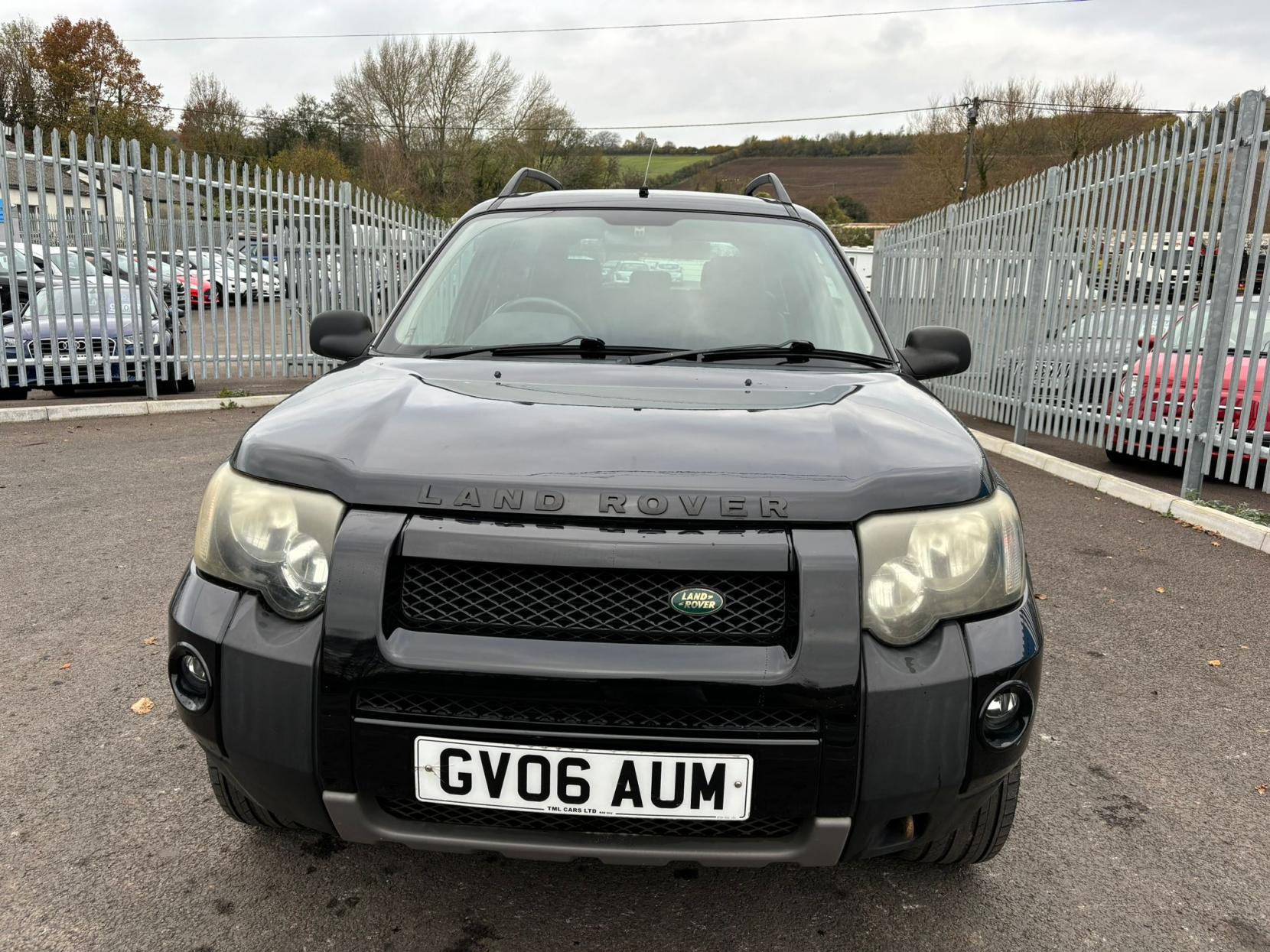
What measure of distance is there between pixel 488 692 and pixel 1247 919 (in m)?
1.91

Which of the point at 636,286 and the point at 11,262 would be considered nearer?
the point at 636,286

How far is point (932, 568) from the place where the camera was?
5.97 feet

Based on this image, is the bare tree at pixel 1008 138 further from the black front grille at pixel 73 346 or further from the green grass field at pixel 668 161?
the black front grille at pixel 73 346

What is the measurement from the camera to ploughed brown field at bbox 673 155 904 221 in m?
66.8

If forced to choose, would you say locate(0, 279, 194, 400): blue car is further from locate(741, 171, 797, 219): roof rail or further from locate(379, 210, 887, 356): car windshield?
locate(379, 210, 887, 356): car windshield

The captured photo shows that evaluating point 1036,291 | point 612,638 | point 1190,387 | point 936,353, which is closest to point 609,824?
point 612,638

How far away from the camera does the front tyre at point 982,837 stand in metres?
2.16

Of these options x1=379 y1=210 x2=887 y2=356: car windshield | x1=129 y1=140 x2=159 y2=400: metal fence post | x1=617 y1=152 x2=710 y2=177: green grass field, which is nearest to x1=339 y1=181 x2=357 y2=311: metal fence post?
x1=129 y1=140 x2=159 y2=400: metal fence post

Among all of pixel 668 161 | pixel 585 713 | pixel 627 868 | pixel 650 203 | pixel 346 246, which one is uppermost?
pixel 668 161

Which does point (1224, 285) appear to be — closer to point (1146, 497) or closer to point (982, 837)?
point (1146, 497)

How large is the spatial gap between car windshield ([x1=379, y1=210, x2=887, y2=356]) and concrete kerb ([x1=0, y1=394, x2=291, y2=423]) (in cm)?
612

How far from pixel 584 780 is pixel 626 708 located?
16cm

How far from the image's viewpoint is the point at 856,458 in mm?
1880

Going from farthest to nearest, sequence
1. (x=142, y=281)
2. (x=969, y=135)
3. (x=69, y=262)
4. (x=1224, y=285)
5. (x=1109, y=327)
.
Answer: (x=969, y=135), (x=142, y=281), (x=69, y=262), (x=1109, y=327), (x=1224, y=285)
